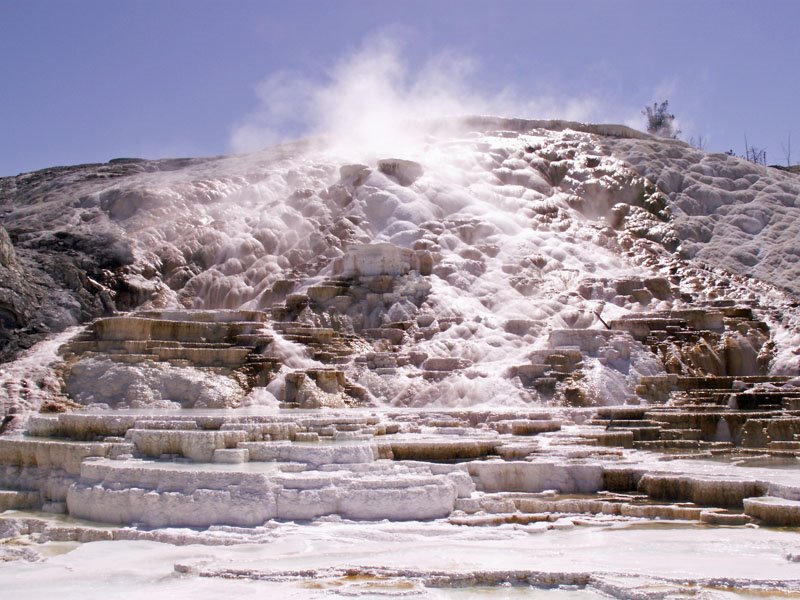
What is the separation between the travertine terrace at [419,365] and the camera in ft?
27.6

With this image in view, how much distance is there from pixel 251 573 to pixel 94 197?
25912 millimetres

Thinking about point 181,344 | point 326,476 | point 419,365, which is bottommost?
point 326,476

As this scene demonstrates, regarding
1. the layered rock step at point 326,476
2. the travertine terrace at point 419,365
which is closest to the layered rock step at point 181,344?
the travertine terrace at point 419,365

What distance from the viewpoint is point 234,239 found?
28234 millimetres

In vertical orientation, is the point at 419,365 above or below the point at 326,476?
above

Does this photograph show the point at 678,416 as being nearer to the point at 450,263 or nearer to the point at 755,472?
the point at 755,472

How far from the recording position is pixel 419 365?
64.0ft

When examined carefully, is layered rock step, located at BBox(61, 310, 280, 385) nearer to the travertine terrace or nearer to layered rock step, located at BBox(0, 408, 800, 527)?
the travertine terrace

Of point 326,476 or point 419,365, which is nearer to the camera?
point 326,476

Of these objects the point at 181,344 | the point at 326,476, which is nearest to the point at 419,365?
the point at 181,344

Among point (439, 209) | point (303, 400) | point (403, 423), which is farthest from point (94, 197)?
point (403, 423)

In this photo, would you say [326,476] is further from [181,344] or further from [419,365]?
[419,365]

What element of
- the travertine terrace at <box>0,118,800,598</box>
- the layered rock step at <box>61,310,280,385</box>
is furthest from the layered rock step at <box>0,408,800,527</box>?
the layered rock step at <box>61,310,280,385</box>

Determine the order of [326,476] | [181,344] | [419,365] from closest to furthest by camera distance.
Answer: [326,476] < [181,344] < [419,365]
